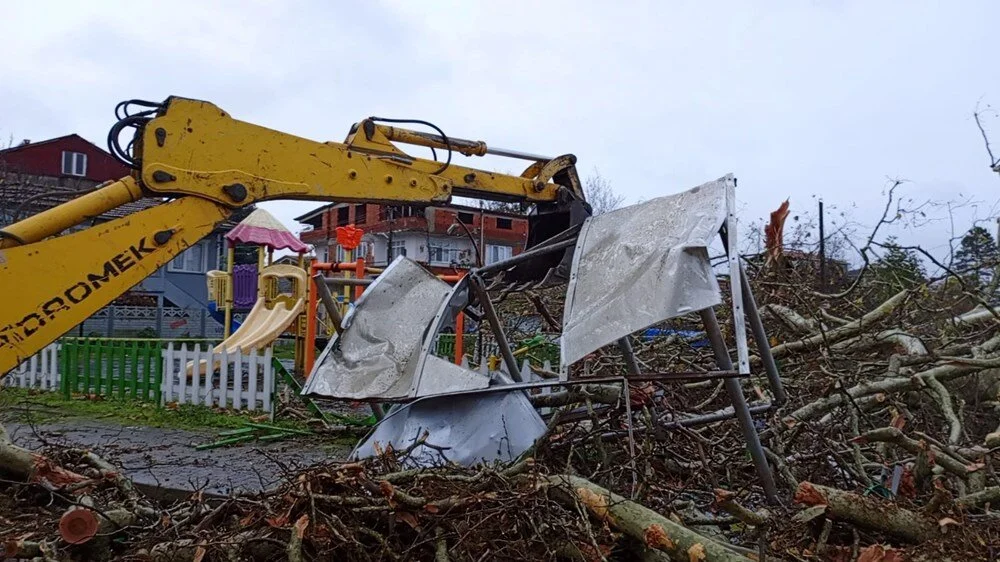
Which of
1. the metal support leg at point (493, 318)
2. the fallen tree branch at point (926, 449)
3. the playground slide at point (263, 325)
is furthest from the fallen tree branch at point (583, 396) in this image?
the playground slide at point (263, 325)

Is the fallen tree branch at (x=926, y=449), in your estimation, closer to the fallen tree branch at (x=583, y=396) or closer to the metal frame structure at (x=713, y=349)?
the metal frame structure at (x=713, y=349)

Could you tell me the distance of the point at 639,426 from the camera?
420 centimetres

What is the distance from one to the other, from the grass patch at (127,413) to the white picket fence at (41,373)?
597 mm

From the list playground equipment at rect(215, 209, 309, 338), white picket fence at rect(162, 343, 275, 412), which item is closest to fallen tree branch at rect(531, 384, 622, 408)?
white picket fence at rect(162, 343, 275, 412)

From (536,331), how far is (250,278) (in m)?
11.7

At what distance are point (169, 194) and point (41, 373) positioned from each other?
352 inches

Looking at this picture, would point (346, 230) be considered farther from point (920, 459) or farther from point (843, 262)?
point (920, 459)

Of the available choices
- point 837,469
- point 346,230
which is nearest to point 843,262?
point 837,469

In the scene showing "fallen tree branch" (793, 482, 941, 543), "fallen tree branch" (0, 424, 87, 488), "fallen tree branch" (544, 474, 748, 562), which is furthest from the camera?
"fallen tree branch" (0, 424, 87, 488)

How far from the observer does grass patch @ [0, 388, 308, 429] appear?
26.7 feet

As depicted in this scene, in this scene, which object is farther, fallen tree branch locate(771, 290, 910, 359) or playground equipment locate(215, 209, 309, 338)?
playground equipment locate(215, 209, 309, 338)

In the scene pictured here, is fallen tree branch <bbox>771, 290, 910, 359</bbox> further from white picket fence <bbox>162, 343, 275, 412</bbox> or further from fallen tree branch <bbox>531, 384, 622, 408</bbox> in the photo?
white picket fence <bbox>162, 343, 275, 412</bbox>

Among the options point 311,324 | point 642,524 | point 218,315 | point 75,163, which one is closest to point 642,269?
point 642,524

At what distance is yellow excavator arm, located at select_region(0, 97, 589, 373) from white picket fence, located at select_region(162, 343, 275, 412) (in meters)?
4.14
